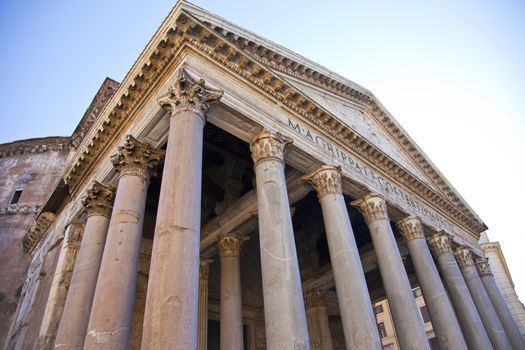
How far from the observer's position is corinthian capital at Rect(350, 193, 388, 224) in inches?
332

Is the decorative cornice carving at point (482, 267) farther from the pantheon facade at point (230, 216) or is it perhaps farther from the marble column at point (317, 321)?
the marble column at point (317, 321)

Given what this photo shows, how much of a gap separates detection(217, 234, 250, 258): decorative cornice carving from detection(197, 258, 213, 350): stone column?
3.27ft

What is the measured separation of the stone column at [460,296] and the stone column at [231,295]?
252 inches

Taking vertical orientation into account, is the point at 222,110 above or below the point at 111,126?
below

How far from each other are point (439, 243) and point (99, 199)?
1002 cm

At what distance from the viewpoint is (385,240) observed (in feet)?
26.3

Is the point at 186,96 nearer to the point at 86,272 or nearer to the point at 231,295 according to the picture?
the point at 86,272

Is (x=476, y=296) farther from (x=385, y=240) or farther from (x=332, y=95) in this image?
(x=332, y=95)

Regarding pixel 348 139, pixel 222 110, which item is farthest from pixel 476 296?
pixel 222 110

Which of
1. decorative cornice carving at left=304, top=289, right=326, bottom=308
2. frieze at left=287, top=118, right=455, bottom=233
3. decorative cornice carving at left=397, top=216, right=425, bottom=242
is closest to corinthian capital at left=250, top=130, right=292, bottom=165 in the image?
frieze at left=287, top=118, right=455, bottom=233

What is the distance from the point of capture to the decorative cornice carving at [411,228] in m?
9.68

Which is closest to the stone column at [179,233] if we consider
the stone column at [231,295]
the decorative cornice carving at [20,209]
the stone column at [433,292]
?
the stone column at [231,295]

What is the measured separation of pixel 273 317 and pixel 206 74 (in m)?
4.14

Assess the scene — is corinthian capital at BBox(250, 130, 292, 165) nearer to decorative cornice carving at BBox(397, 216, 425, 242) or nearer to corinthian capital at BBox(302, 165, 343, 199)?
corinthian capital at BBox(302, 165, 343, 199)
